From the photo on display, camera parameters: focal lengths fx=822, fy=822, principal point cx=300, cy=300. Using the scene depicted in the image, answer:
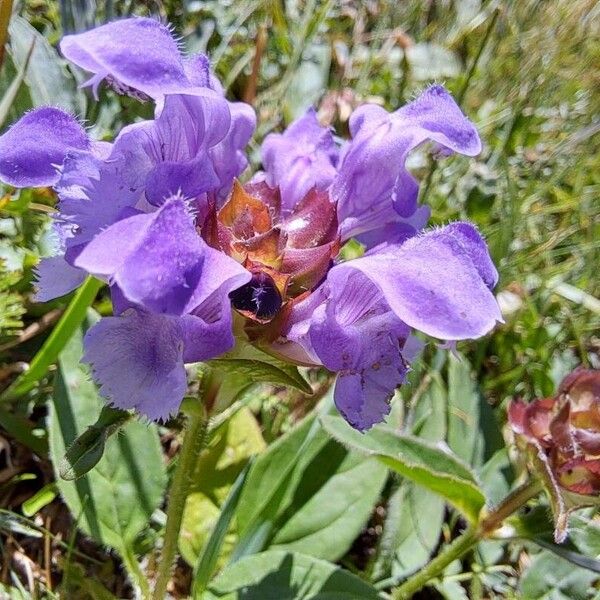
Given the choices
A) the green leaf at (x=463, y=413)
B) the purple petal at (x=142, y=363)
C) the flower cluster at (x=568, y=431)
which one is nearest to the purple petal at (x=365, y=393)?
the purple petal at (x=142, y=363)

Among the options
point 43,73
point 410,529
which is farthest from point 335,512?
point 43,73

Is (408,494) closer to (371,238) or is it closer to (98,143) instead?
(371,238)

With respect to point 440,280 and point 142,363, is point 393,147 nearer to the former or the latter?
point 440,280

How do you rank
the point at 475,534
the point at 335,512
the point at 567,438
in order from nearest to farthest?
the point at 567,438 < the point at 475,534 < the point at 335,512

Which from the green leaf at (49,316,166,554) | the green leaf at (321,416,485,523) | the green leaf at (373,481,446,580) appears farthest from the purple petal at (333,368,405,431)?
the green leaf at (373,481,446,580)

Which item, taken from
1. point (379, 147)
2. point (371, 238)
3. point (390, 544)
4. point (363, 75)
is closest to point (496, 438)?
point (390, 544)

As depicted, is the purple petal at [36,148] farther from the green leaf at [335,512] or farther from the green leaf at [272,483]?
the green leaf at [335,512]
